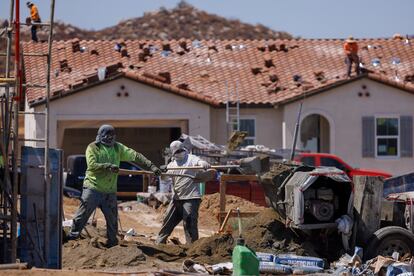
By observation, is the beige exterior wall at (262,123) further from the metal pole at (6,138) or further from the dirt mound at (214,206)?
the metal pole at (6,138)

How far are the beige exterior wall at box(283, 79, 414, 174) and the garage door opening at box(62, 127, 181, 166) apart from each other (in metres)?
5.64

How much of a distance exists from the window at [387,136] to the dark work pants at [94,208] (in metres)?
21.4

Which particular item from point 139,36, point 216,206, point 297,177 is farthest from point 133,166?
point 139,36

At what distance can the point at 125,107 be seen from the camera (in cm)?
3488

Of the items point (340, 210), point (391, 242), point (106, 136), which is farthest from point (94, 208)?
point (391, 242)

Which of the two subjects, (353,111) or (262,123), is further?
(262,123)

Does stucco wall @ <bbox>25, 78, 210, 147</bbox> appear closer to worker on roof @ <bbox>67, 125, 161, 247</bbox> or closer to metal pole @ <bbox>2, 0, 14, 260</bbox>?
worker on roof @ <bbox>67, 125, 161, 247</bbox>

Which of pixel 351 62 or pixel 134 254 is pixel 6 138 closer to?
pixel 134 254

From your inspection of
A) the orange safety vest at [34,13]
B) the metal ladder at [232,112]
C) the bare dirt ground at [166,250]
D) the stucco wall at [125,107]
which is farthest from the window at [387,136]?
the bare dirt ground at [166,250]

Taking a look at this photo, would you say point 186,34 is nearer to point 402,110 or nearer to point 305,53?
point 305,53

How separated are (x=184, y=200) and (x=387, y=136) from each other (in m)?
20.2

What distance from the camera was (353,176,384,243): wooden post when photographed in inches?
589

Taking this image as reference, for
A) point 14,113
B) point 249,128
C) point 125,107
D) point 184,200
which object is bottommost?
point 184,200

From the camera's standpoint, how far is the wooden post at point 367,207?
15.0 metres
